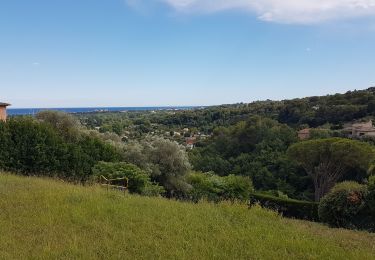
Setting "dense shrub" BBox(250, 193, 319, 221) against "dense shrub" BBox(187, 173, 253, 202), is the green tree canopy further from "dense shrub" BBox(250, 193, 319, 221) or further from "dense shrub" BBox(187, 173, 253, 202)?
"dense shrub" BBox(187, 173, 253, 202)

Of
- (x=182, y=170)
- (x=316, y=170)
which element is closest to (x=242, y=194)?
(x=182, y=170)

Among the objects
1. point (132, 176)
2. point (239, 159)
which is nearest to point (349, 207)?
point (132, 176)

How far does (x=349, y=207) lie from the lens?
13.2 m

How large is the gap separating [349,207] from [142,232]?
924 cm

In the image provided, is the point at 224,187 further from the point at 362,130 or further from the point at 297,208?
the point at 362,130

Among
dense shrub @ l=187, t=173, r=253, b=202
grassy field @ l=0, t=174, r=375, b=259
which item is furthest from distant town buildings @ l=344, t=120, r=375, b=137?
grassy field @ l=0, t=174, r=375, b=259

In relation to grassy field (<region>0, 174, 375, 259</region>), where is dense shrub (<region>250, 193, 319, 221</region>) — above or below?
below

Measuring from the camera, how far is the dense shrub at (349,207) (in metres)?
13.0

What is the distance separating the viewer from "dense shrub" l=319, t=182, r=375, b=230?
13023 mm

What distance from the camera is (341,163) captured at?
3419 centimetres

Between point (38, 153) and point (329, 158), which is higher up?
point (38, 153)

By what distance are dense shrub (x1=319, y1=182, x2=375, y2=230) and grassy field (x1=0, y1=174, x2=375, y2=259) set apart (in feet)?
21.1

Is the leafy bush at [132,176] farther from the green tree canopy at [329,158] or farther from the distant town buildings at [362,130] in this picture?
the distant town buildings at [362,130]

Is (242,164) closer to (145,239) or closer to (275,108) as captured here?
(275,108)
